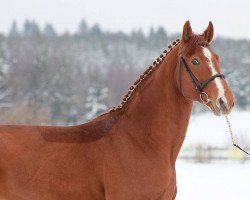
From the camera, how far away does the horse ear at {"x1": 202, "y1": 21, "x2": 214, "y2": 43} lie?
16.2 feet

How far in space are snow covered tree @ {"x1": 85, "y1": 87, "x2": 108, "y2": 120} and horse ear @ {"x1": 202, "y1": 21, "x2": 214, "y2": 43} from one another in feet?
196

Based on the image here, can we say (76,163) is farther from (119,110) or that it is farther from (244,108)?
(244,108)

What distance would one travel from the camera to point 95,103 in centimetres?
6625

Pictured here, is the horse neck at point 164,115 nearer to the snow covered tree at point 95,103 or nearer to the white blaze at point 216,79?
the white blaze at point 216,79

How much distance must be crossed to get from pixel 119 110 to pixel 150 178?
0.83m

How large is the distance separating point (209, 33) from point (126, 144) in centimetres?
130

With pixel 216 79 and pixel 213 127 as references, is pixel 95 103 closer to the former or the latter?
pixel 213 127

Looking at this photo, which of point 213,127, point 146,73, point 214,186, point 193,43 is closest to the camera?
point 193,43

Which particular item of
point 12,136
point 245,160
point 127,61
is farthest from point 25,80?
point 12,136

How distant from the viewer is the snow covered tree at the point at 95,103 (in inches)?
2589

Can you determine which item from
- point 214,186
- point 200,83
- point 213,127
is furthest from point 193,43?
point 213,127

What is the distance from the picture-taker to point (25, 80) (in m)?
75.6

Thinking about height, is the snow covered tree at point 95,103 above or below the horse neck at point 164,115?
above

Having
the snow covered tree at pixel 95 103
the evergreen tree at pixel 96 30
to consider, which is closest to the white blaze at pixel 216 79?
the snow covered tree at pixel 95 103
